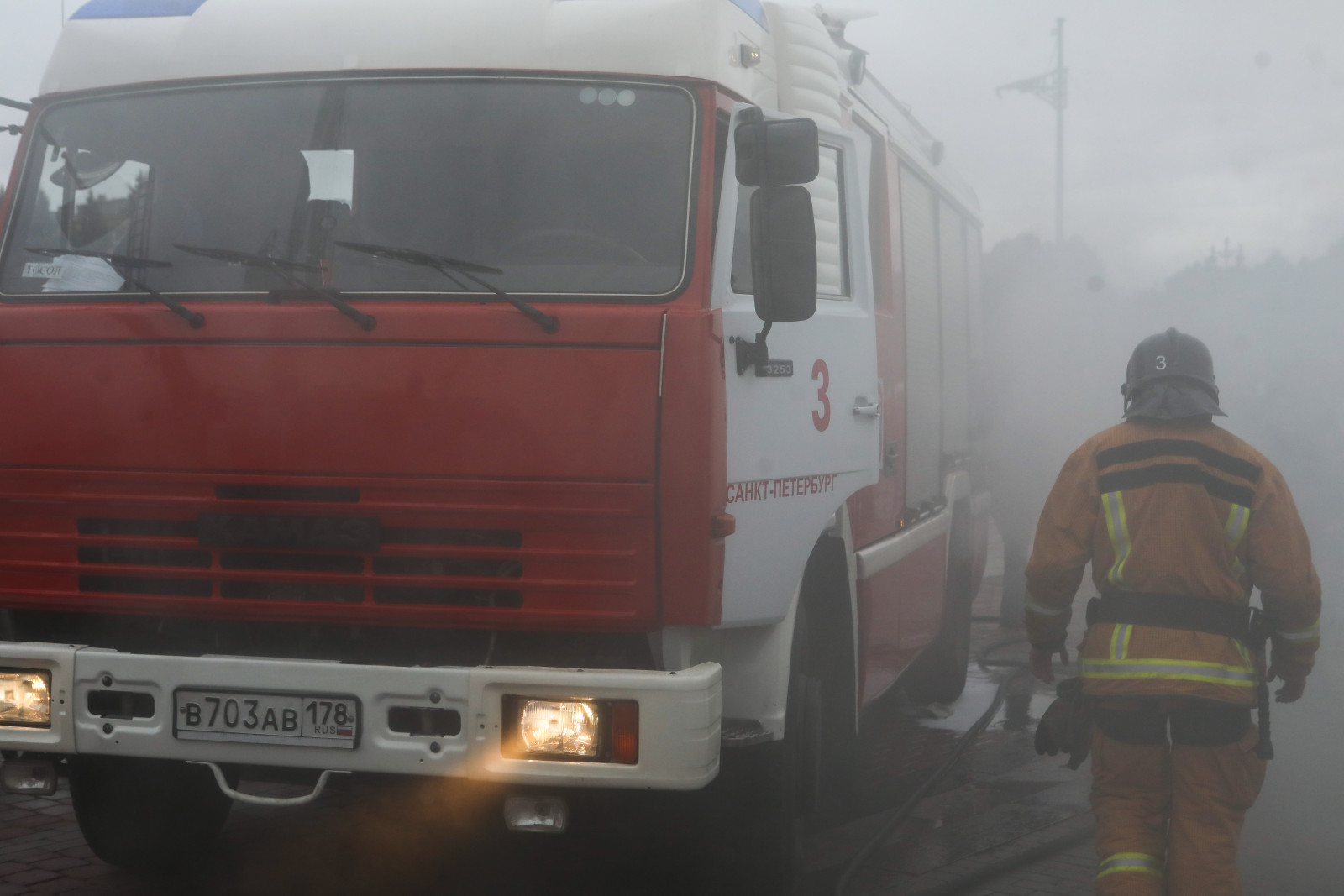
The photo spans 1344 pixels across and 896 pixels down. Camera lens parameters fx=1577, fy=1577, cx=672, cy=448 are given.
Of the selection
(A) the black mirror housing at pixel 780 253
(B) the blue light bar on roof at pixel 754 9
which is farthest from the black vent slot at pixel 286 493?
(B) the blue light bar on roof at pixel 754 9

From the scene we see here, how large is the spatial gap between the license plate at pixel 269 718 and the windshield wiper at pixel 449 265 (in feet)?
3.69

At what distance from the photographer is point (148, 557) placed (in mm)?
4445

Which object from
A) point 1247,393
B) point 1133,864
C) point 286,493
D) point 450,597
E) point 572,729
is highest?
point 1247,393

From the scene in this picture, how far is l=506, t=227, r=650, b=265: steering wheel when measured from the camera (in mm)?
4363

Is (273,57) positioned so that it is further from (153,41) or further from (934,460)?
(934,460)

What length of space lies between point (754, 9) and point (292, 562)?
2.19 metres

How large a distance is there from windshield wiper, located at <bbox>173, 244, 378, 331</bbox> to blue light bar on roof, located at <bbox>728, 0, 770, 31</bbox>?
1.44 metres

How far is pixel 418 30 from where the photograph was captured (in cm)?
463

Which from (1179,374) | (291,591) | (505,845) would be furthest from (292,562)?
(1179,374)

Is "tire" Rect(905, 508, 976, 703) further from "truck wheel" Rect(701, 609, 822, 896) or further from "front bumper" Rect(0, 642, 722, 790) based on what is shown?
"front bumper" Rect(0, 642, 722, 790)

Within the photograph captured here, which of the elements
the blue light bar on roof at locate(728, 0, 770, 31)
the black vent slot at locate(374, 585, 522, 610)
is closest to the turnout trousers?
the black vent slot at locate(374, 585, 522, 610)

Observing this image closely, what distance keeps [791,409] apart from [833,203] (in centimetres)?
97

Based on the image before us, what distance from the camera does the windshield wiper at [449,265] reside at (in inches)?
163

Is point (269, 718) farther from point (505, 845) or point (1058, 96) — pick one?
point (1058, 96)
